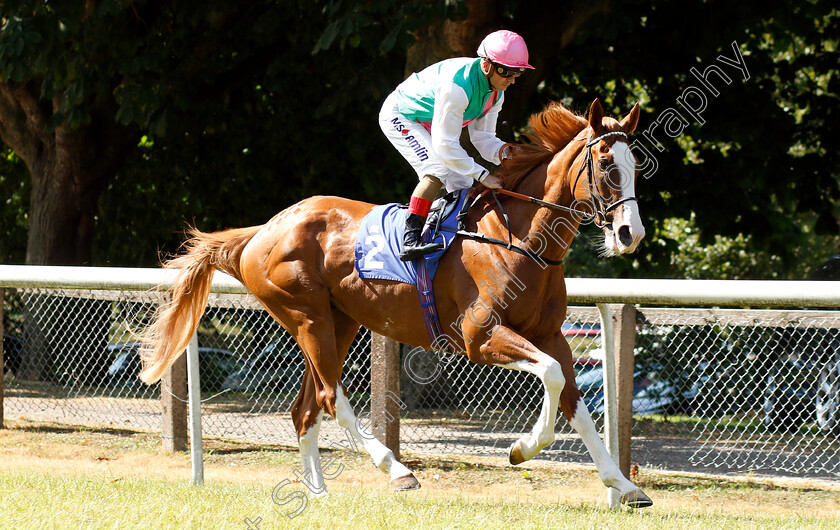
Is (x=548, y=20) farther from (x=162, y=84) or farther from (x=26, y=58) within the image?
(x=26, y=58)

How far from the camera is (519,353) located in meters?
4.66

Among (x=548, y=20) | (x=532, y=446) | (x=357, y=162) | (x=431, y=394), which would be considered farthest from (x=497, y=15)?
(x=532, y=446)

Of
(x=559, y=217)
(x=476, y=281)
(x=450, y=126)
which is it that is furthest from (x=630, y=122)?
(x=476, y=281)

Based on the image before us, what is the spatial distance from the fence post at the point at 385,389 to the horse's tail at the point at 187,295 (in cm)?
122

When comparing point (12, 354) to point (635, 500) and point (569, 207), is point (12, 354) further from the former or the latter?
point (635, 500)

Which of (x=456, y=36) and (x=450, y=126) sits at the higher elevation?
(x=456, y=36)

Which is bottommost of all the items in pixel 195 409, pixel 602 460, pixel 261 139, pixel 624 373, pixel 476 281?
pixel 195 409

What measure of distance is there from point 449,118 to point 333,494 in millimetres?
2433

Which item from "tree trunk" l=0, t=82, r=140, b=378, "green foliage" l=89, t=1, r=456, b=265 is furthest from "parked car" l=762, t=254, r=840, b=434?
"tree trunk" l=0, t=82, r=140, b=378

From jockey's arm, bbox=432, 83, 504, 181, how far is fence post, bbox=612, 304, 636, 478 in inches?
64.5

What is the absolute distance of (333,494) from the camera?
5445 mm

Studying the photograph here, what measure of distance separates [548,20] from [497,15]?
81 centimetres

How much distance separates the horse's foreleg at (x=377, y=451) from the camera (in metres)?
5.14

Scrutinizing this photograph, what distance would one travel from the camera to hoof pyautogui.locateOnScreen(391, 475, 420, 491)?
511 cm
